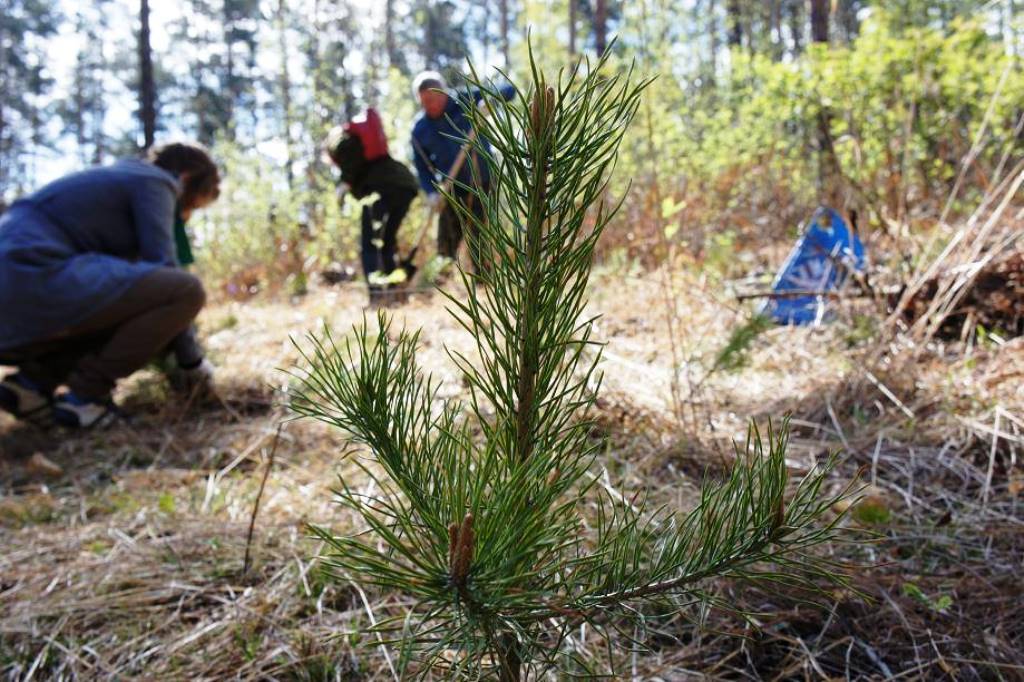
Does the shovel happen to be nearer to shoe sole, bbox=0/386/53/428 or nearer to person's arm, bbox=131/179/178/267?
person's arm, bbox=131/179/178/267

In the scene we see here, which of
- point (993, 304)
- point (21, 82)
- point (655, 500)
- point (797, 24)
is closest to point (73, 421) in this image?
point (655, 500)

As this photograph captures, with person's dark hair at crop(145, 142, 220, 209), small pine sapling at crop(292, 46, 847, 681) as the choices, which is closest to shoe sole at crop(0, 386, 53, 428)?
person's dark hair at crop(145, 142, 220, 209)

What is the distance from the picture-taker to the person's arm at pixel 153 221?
295 centimetres

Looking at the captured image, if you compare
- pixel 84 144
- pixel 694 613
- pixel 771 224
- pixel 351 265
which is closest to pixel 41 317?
pixel 694 613

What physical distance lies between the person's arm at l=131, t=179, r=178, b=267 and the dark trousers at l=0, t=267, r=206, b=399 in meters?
0.13

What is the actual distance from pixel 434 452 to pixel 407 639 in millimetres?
178

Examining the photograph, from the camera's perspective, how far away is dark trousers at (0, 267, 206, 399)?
2.84m

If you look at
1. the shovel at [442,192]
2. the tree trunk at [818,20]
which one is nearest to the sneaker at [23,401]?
the shovel at [442,192]

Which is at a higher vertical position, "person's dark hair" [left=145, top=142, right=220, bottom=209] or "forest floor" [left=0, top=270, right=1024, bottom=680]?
"person's dark hair" [left=145, top=142, right=220, bottom=209]

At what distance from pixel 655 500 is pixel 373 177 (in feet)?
13.1

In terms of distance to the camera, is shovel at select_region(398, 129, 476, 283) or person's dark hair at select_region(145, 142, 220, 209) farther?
person's dark hair at select_region(145, 142, 220, 209)

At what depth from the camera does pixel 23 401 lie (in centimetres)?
280

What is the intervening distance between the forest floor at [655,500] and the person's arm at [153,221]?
2.66ft

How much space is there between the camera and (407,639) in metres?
0.41
